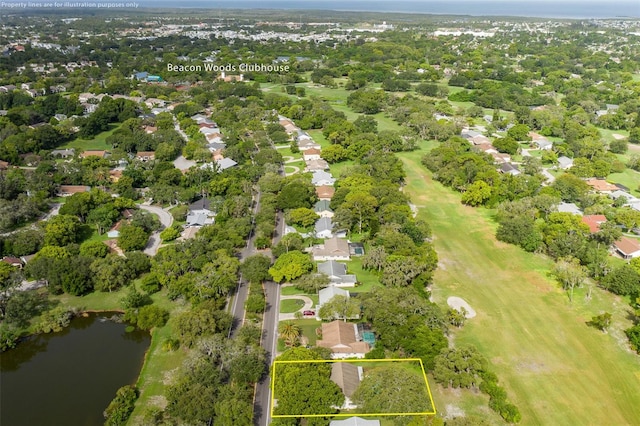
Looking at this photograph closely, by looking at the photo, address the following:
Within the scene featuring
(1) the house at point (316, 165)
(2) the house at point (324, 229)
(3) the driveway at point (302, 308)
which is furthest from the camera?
(1) the house at point (316, 165)

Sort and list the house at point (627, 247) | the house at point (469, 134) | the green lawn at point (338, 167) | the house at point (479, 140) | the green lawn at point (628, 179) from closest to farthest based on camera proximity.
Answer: the house at point (627, 247), the green lawn at point (628, 179), the green lawn at point (338, 167), the house at point (479, 140), the house at point (469, 134)

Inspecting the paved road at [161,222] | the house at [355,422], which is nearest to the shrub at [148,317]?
the paved road at [161,222]

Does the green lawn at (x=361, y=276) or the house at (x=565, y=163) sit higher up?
the house at (x=565, y=163)

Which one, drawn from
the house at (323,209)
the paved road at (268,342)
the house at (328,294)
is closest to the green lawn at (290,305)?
the paved road at (268,342)

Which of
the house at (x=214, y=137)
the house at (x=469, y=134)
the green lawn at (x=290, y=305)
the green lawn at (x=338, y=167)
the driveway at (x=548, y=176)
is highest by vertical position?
the house at (x=469, y=134)

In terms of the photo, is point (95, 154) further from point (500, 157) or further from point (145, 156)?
point (500, 157)

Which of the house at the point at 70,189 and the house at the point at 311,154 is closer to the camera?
the house at the point at 70,189

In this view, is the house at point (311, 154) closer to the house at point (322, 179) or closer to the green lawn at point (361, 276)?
the house at point (322, 179)
